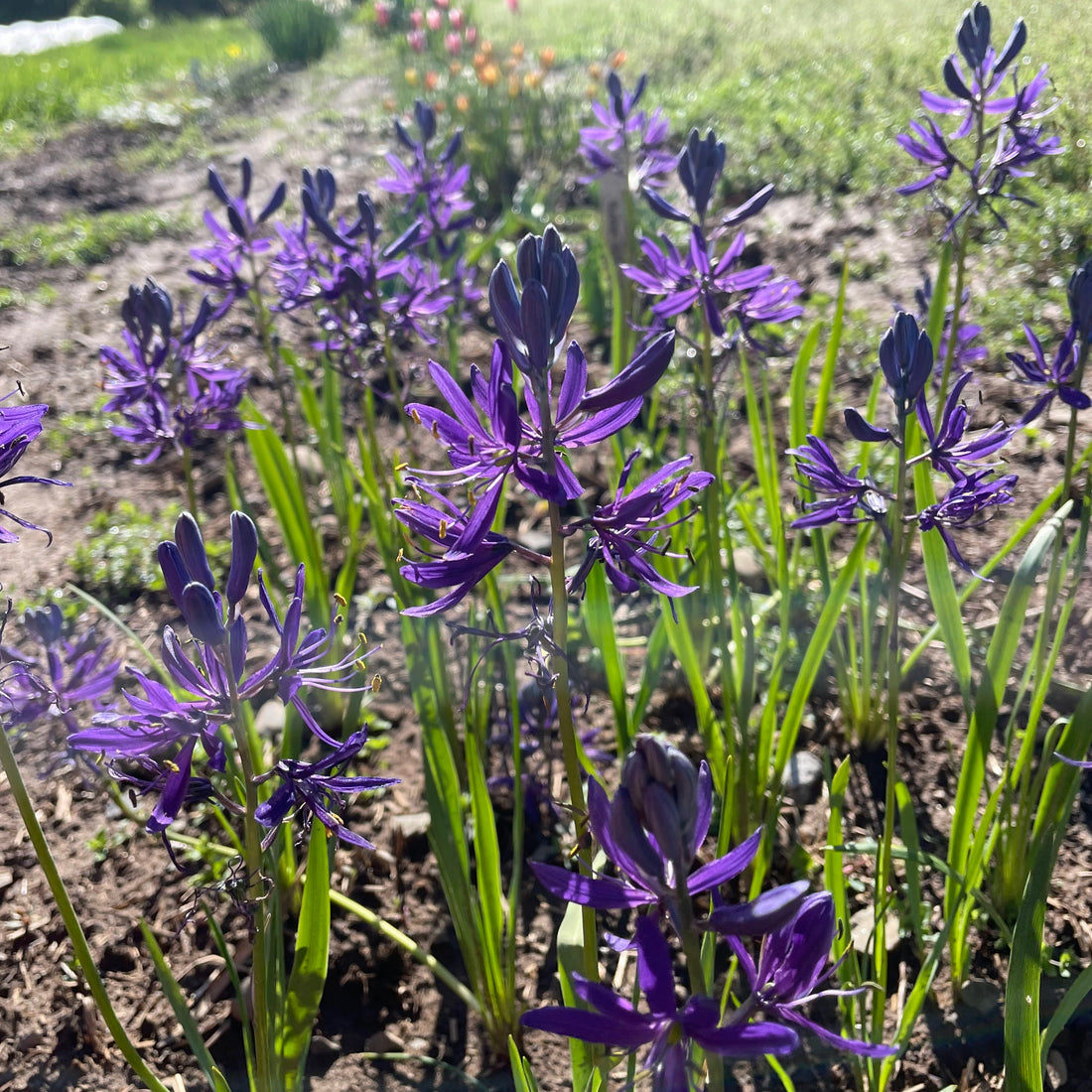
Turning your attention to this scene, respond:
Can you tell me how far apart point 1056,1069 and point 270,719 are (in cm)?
195

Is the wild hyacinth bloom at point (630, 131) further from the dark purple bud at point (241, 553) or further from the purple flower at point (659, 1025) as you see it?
the purple flower at point (659, 1025)

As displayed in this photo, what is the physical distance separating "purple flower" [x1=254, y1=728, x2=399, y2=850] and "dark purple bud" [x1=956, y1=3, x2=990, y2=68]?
1.88 metres

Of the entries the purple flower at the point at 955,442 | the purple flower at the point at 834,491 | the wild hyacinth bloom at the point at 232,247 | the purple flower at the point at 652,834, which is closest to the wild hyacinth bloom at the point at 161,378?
the wild hyacinth bloom at the point at 232,247

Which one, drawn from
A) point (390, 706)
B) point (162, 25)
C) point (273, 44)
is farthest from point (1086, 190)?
point (162, 25)

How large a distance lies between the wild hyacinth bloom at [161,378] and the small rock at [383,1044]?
1.29m

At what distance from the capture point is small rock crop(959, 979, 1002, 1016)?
1.80 metres

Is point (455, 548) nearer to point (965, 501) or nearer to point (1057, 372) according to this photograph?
point (965, 501)

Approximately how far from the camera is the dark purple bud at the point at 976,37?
79.9 inches

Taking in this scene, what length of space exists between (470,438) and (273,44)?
12.3 meters

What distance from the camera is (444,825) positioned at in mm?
1693

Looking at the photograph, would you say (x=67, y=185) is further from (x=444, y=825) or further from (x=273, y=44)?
(x=444, y=825)

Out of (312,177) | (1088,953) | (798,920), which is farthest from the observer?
(312,177)

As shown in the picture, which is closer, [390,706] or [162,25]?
[390,706]

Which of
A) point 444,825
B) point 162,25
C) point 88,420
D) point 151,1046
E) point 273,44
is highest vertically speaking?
point 162,25
